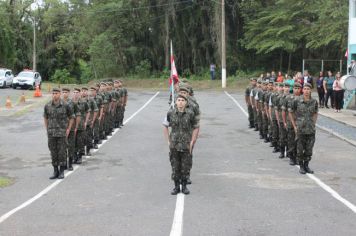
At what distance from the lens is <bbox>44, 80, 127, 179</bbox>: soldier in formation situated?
36.4 feet

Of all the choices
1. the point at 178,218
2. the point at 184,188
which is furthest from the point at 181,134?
the point at 178,218

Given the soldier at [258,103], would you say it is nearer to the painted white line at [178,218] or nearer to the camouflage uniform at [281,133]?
the camouflage uniform at [281,133]

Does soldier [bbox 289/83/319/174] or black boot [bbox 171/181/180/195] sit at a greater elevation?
soldier [bbox 289/83/319/174]

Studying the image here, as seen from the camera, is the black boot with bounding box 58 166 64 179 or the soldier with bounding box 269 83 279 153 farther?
the soldier with bounding box 269 83 279 153

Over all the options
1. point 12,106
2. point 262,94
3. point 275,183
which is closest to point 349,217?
point 275,183

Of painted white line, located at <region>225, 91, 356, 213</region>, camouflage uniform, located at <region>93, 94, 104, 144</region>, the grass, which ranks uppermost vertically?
camouflage uniform, located at <region>93, 94, 104, 144</region>

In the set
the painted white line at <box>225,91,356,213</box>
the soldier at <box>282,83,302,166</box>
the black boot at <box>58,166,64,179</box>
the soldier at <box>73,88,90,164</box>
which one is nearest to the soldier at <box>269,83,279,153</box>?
the soldier at <box>282,83,302,166</box>

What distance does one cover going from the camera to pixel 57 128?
11.0 m

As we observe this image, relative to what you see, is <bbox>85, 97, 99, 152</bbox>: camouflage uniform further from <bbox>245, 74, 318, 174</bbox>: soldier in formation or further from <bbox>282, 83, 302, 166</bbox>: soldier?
<bbox>282, 83, 302, 166</bbox>: soldier

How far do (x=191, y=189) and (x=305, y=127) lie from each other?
2.94 m

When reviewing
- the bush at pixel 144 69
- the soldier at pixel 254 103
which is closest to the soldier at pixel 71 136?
the soldier at pixel 254 103

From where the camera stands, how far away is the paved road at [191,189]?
24.8ft

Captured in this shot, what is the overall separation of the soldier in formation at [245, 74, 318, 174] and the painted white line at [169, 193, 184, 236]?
3.31 m

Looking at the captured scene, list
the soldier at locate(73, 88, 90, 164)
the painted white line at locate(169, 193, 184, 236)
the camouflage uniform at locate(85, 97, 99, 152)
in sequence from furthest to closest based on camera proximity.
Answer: the camouflage uniform at locate(85, 97, 99, 152) → the soldier at locate(73, 88, 90, 164) → the painted white line at locate(169, 193, 184, 236)
